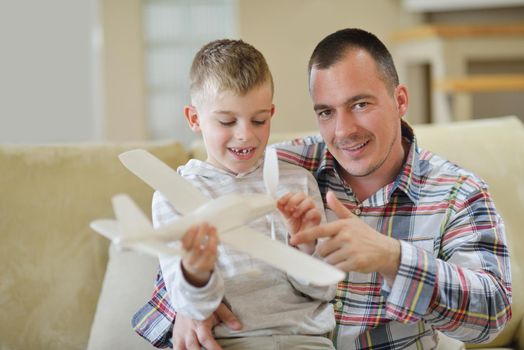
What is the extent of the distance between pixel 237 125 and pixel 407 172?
0.46 m

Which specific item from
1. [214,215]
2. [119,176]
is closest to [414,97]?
[119,176]

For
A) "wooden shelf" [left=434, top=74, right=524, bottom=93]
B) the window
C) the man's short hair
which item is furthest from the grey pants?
the window

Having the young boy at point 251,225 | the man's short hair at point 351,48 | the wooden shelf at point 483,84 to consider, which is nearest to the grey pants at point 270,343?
the young boy at point 251,225

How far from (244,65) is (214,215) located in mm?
414

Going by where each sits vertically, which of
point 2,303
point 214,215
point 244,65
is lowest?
point 2,303

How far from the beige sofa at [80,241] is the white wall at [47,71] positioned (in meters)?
2.69

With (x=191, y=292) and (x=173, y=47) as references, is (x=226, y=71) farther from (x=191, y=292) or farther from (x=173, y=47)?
(x=173, y=47)

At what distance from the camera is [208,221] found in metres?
1.00

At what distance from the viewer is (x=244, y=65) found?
1.33 meters

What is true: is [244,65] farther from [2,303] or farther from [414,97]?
[414,97]

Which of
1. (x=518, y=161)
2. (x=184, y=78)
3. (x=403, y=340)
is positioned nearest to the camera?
(x=403, y=340)

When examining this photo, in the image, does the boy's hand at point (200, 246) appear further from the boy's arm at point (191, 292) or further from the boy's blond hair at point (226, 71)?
the boy's blond hair at point (226, 71)

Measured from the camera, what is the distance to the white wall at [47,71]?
4500mm

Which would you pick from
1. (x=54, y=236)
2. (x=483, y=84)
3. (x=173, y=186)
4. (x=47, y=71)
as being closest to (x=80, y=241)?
(x=54, y=236)
